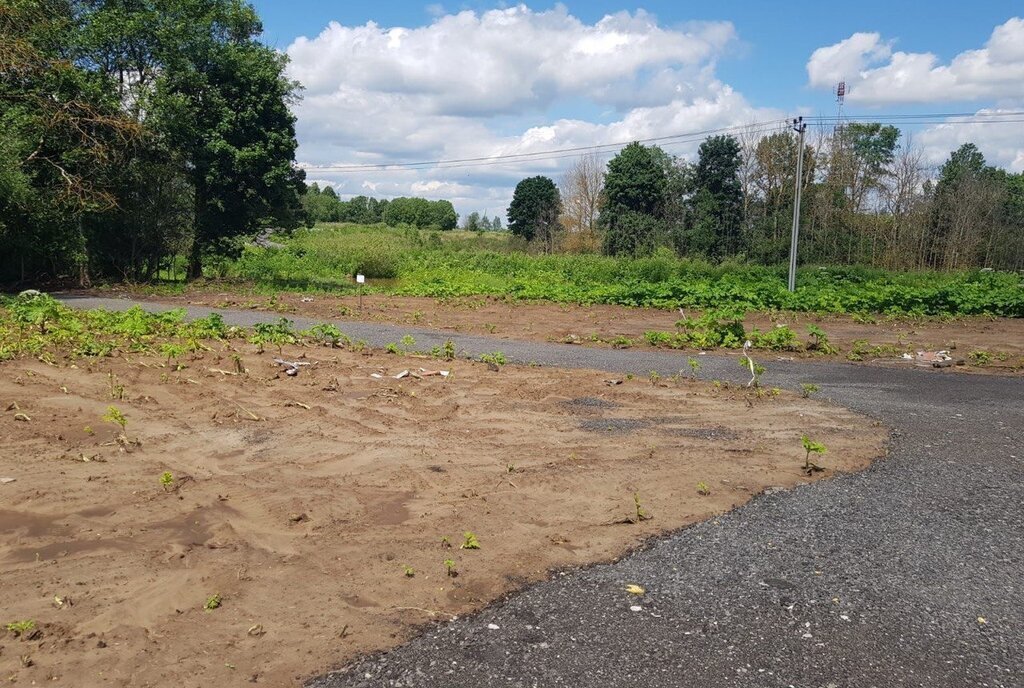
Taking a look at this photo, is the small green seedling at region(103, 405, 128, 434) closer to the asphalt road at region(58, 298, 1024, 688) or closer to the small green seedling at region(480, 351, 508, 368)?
the asphalt road at region(58, 298, 1024, 688)

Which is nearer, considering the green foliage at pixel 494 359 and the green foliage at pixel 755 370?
the green foliage at pixel 755 370

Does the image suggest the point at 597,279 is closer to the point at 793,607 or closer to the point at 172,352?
the point at 172,352

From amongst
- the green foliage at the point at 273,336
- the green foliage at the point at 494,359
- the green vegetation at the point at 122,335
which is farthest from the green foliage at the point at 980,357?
the green foliage at the point at 273,336

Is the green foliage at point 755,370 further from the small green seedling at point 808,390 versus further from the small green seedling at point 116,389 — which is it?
the small green seedling at point 116,389

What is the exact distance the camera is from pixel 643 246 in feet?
155

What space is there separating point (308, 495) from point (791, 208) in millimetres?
40935

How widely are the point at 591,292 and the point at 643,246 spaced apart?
841 inches

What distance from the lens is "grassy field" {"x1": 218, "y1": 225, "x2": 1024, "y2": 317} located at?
22562 millimetres

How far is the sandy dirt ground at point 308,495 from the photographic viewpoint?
4.17m

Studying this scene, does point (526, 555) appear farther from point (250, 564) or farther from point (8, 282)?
point (8, 282)

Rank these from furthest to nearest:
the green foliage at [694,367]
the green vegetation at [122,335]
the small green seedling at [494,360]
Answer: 1. the small green seedling at [494,360]
2. the green foliage at [694,367]
3. the green vegetation at [122,335]

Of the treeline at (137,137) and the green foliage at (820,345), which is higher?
the treeline at (137,137)

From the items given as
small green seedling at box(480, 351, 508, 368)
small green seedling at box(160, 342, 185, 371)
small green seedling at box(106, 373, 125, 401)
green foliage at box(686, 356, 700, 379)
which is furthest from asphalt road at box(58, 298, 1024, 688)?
small green seedling at box(160, 342, 185, 371)

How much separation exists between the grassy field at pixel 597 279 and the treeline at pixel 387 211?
3014 cm
